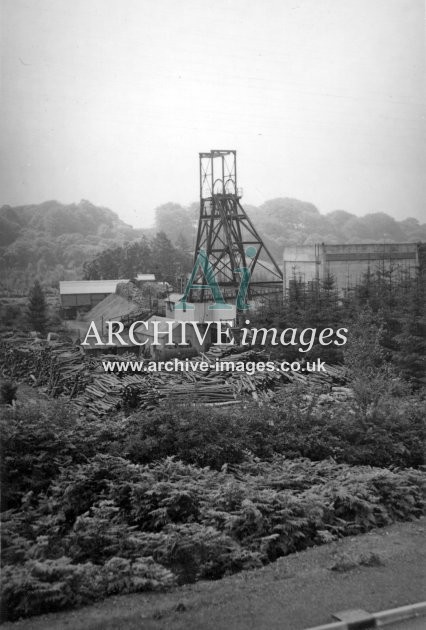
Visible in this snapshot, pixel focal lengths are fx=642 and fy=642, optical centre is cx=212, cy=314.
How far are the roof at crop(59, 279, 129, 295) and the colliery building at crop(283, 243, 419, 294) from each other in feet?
11.4

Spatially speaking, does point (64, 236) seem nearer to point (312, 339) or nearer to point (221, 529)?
point (312, 339)

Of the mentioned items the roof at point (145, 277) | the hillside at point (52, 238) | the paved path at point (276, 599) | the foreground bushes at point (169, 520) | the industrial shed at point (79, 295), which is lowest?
the paved path at point (276, 599)

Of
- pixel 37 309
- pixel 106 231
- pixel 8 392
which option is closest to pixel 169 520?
pixel 8 392

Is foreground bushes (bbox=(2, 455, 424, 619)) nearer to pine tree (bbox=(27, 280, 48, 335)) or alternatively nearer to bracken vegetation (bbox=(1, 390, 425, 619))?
bracken vegetation (bbox=(1, 390, 425, 619))

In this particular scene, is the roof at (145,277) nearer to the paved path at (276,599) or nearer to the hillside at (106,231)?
the hillside at (106,231)

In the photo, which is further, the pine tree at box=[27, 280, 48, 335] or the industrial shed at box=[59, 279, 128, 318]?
the industrial shed at box=[59, 279, 128, 318]

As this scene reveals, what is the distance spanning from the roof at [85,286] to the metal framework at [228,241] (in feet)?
5.20

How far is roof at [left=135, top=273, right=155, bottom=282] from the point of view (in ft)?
39.9

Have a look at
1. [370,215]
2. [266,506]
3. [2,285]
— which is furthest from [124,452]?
[370,215]

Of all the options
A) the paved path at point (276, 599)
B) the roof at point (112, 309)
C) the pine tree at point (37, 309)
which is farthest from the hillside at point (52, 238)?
the paved path at point (276, 599)

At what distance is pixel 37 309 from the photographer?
11164 millimetres

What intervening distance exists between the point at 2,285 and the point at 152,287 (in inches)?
118

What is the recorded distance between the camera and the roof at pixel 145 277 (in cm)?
1216

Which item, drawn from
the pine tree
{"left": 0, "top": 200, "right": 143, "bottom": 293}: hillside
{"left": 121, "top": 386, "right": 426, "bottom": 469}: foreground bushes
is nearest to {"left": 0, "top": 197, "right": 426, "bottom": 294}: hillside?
{"left": 0, "top": 200, "right": 143, "bottom": 293}: hillside
